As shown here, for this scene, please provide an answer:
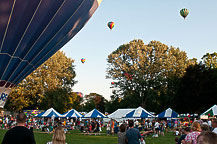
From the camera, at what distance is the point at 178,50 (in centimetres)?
4778

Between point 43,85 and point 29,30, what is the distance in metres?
35.3

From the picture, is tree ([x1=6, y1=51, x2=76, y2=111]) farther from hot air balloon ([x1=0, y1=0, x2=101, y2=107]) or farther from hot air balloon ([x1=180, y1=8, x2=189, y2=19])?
hot air balloon ([x1=0, y1=0, x2=101, y2=107])

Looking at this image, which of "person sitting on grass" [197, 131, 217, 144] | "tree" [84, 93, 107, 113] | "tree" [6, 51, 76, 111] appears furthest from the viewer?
"tree" [84, 93, 107, 113]

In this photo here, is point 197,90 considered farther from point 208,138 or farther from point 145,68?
point 208,138

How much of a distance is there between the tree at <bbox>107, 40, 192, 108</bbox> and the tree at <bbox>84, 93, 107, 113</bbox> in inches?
1855

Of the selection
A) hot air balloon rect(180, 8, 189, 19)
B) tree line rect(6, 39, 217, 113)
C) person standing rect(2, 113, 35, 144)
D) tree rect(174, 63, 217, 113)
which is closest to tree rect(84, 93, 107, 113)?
tree line rect(6, 39, 217, 113)

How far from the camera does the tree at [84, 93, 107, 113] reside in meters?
99.4

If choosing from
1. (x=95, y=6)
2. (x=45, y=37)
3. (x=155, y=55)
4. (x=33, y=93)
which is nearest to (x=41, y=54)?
(x=45, y=37)

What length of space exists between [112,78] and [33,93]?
45.8 ft

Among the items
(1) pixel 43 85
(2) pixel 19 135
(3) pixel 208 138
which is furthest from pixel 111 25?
(3) pixel 208 138

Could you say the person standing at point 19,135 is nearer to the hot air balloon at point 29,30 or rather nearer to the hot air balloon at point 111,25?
the hot air balloon at point 29,30

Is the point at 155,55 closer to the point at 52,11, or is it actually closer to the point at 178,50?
the point at 178,50

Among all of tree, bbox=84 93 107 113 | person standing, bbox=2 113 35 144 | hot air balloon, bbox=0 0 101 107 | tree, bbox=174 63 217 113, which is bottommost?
person standing, bbox=2 113 35 144

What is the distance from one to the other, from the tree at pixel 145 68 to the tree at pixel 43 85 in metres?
8.22
